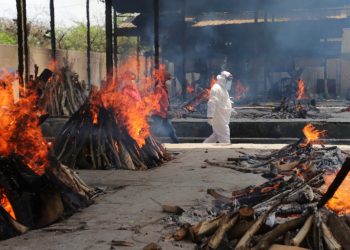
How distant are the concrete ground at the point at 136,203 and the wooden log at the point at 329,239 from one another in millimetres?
1158

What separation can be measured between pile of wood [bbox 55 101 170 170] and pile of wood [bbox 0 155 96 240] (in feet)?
9.55

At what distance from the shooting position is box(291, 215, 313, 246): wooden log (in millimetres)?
3965

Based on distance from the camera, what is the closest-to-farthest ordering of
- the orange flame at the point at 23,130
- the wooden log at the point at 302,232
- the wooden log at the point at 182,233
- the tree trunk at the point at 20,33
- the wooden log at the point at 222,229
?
the wooden log at the point at 302,232, the wooden log at the point at 222,229, the wooden log at the point at 182,233, the orange flame at the point at 23,130, the tree trunk at the point at 20,33

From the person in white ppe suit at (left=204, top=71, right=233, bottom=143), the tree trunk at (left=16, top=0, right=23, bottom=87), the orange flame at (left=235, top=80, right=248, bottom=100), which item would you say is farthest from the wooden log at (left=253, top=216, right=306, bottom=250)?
the orange flame at (left=235, top=80, right=248, bottom=100)

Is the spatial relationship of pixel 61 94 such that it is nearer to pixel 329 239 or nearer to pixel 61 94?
pixel 61 94

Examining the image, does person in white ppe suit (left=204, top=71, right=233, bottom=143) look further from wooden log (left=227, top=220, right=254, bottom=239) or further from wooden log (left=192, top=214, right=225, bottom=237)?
wooden log (left=227, top=220, right=254, bottom=239)

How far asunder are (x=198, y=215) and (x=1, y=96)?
2.67m

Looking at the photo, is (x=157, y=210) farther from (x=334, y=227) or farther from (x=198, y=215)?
(x=334, y=227)

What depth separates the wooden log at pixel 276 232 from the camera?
3939 millimetres

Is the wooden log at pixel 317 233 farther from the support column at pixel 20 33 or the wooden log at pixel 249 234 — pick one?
the support column at pixel 20 33

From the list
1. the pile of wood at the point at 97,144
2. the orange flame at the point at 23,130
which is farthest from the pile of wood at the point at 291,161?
the orange flame at the point at 23,130

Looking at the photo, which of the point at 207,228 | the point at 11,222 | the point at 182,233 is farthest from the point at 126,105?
the point at 207,228

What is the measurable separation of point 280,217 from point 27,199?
8.51ft

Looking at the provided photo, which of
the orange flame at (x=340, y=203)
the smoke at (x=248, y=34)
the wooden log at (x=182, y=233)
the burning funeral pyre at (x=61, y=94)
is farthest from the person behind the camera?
the smoke at (x=248, y=34)
